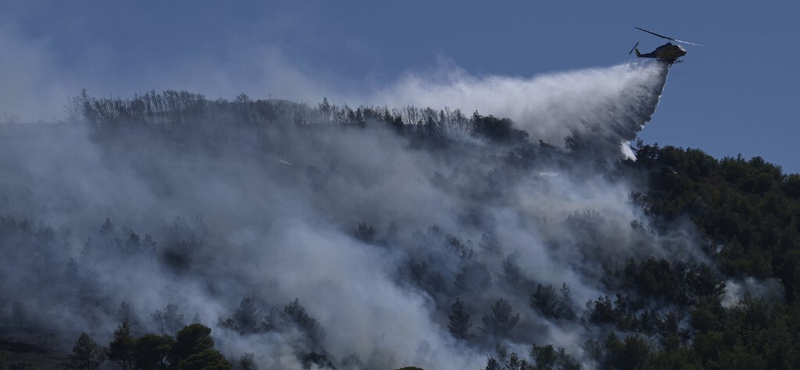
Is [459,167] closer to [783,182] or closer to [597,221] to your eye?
[597,221]

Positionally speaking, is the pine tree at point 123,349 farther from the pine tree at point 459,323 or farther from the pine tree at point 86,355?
the pine tree at point 459,323

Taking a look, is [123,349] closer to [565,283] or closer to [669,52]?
[565,283]

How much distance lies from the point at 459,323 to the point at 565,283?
50.8ft

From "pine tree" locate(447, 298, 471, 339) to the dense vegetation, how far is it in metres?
0.12

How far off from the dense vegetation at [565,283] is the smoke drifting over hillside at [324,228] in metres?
0.36

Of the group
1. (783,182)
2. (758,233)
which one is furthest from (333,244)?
(783,182)

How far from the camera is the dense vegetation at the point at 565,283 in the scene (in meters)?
84.2

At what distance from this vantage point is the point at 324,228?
121 metres

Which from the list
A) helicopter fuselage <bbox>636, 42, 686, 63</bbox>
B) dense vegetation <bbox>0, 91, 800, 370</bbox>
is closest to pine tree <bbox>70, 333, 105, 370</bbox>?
dense vegetation <bbox>0, 91, 800, 370</bbox>

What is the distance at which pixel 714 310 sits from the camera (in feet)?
316

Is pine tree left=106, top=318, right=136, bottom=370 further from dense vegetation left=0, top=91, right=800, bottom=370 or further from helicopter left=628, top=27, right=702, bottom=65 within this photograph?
helicopter left=628, top=27, right=702, bottom=65

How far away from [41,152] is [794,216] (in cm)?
9282

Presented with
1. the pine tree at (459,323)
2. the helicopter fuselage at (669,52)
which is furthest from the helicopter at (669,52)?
the pine tree at (459,323)

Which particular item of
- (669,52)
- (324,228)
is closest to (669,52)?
(669,52)
